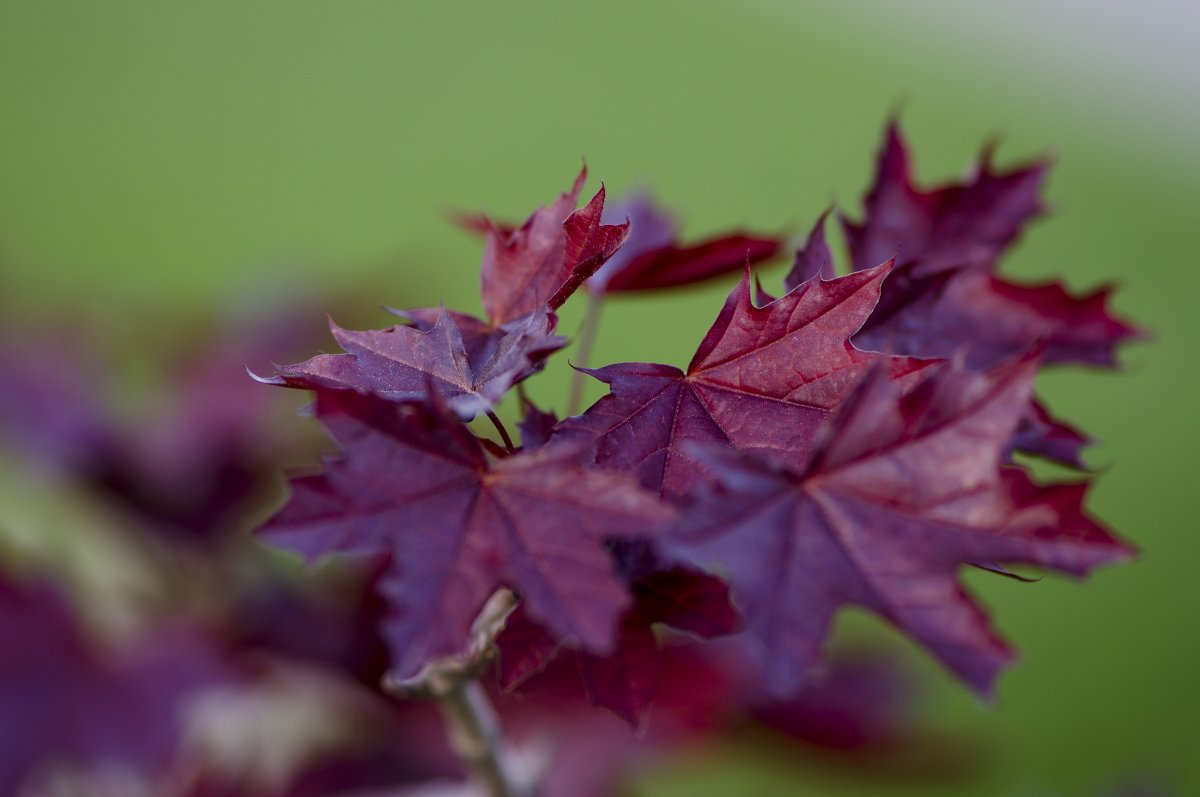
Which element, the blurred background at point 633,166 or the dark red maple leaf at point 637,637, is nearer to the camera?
the dark red maple leaf at point 637,637

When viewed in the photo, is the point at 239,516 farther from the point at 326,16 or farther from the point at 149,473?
the point at 326,16

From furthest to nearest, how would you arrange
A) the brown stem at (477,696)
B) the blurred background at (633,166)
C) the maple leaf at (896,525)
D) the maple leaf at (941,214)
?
1. the blurred background at (633,166)
2. the maple leaf at (941,214)
3. the brown stem at (477,696)
4. the maple leaf at (896,525)

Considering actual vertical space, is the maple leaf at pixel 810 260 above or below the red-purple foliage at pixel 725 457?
above

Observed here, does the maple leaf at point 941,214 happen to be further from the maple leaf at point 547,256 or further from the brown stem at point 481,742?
the brown stem at point 481,742

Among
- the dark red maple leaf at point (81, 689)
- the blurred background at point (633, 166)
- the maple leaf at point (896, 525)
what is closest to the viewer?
the maple leaf at point (896, 525)

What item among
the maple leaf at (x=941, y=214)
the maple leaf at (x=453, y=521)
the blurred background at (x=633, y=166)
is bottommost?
the blurred background at (x=633, y=166)

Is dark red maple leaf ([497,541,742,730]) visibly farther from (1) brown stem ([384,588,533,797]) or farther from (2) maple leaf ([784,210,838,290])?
(2) maple leaf ([784,210,838,290])

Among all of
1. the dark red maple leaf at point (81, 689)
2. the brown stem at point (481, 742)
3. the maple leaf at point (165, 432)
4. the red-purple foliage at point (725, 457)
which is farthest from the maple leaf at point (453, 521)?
the maple leaf at point (165, 432)

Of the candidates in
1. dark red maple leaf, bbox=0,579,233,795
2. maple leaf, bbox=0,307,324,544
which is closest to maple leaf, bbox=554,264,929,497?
dark red maple leaf, bbox=0,579,233,795
